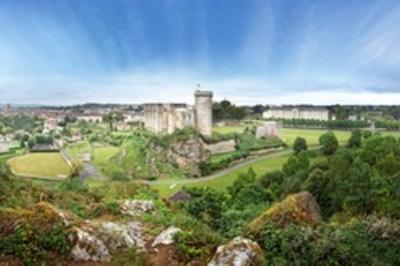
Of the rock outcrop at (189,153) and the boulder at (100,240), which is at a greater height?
the boulder at (100,240)

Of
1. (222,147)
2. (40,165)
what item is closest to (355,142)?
(222,147)

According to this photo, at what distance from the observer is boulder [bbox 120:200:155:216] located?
12319 millimetres

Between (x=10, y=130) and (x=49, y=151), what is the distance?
2709cm

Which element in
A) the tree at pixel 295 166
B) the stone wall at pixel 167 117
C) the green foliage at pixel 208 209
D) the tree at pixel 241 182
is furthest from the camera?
the stone wall at pixel 167 117

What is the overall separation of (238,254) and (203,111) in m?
47.9

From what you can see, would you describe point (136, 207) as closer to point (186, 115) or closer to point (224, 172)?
point (224, 172)

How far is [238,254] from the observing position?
880 cm

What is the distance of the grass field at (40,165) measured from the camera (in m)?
45.0

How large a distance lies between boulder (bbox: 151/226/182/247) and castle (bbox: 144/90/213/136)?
4566 cm

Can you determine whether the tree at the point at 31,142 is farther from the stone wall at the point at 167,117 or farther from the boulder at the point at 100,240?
the boulder at the point at 100,240

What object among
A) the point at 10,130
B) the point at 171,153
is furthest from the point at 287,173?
the point at 10,130

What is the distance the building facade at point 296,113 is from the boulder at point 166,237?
10796 cm

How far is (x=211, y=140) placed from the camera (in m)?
54.7

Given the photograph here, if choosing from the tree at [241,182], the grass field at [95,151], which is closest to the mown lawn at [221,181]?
the tree at [241,182]
